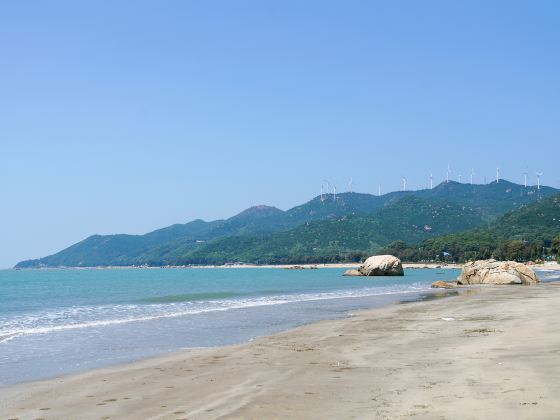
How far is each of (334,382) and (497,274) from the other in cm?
6322

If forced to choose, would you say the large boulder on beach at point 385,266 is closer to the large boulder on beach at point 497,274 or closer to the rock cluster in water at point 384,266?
the rock cluster in water at point 384,266

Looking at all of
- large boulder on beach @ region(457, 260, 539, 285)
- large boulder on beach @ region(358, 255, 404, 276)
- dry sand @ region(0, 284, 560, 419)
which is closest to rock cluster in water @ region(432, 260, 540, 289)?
large boulder on beach @ region(457, 260, 539, 285)

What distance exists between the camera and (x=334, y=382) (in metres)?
14.3

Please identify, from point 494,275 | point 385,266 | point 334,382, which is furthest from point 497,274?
point 334,382

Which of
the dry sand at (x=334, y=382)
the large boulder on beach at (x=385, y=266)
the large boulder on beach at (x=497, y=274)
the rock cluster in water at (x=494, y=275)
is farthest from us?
the large boulder on beach at (x=385, y=266)

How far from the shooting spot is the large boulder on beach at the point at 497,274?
7050 centimetres

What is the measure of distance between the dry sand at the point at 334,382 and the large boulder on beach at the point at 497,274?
49774mm

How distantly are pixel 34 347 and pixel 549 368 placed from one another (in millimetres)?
20340

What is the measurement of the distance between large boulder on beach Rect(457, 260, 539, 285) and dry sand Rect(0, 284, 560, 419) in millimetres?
49774

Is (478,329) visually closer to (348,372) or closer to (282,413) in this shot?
(348,372)

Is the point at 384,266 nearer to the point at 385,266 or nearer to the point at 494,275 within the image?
the point at 385,266

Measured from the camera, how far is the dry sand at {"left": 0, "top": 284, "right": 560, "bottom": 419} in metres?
11.3

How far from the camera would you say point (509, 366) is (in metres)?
15.0

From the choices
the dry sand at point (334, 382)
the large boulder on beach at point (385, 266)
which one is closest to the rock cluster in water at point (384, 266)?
the large boulder on beach at point (385, 266)
